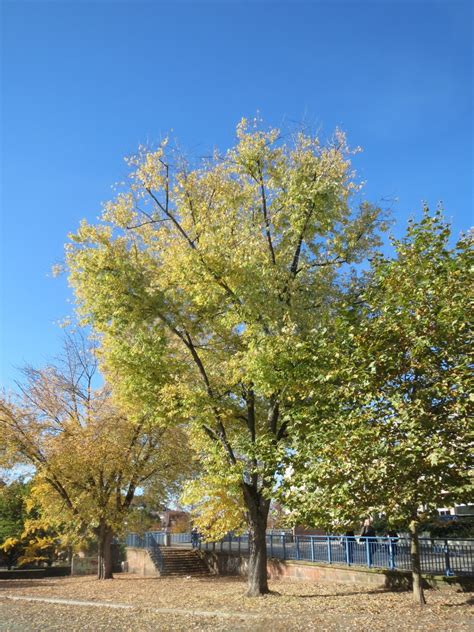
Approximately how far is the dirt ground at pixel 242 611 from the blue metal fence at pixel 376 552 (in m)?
1.02

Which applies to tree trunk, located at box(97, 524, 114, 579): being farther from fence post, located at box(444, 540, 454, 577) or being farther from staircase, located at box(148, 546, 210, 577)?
fence post, located at box(444, 540, 454, 577)

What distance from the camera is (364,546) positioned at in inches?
722

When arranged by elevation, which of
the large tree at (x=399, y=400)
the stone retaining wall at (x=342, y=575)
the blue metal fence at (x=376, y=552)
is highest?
the large tree at (x=399, y=400)

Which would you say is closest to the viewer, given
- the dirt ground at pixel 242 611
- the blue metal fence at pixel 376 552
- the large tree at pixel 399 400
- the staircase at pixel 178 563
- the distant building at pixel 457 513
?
the large tree at pixel 399 400

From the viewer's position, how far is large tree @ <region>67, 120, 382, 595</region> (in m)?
14.5

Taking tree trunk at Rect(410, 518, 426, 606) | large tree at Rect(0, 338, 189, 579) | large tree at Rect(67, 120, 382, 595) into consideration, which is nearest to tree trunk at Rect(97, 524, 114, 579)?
large tree at Rect(0, 338, 189, 579)

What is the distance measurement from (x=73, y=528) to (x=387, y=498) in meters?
19.0

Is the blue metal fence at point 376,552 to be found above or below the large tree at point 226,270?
below

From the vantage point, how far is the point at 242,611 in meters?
13.2

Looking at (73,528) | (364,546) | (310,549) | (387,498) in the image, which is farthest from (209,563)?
(387,498)

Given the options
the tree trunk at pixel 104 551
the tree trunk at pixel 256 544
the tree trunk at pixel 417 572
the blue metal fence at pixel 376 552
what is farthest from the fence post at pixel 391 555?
the tree trunk at pixel 104 551

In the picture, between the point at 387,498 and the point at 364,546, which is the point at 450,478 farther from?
the point at 364,546

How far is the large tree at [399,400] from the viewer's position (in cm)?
1035

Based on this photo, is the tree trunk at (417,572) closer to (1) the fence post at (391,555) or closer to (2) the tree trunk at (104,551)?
(1) the fence post at (391,555)
